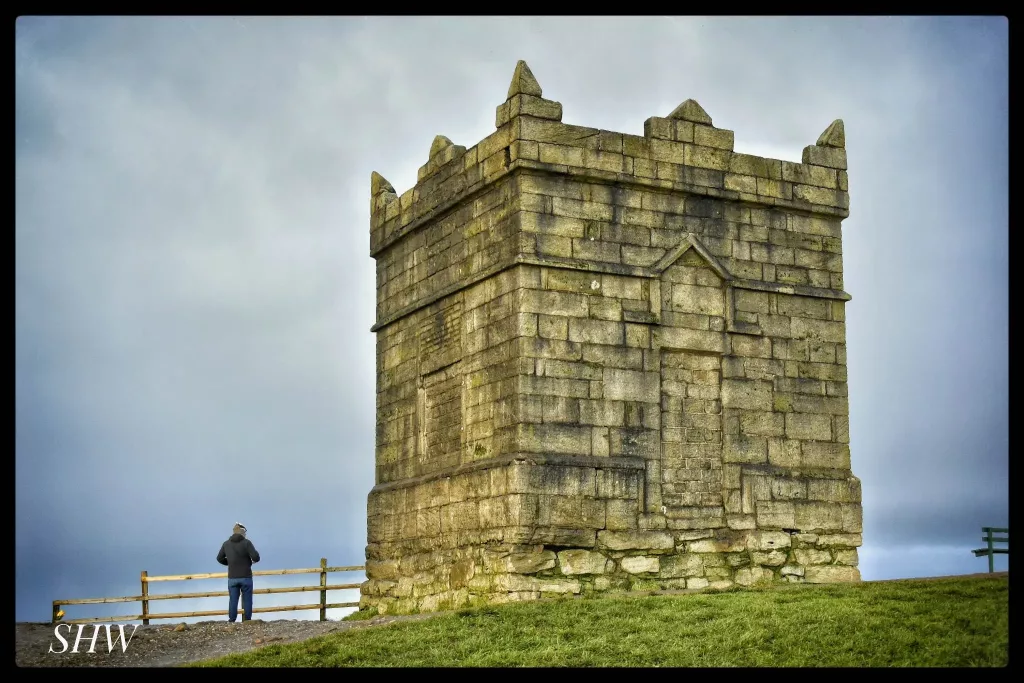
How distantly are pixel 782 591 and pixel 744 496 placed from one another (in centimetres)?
149

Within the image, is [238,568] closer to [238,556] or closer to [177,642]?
[238,556]

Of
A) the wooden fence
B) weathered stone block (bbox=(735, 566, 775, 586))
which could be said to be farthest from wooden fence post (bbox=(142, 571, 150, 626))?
weathered stone block (bbox=(735, 566, 775, 586))

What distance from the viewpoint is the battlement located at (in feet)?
58.9

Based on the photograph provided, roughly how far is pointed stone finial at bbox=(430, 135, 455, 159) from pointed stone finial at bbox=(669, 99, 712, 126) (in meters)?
2.86

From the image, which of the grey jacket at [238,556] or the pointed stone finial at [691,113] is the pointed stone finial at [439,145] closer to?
the pointed stone finial at [691,113]

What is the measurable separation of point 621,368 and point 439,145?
161 inches

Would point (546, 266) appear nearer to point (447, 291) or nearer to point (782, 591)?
point (447, 291)

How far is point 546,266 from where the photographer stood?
17672 millimetres

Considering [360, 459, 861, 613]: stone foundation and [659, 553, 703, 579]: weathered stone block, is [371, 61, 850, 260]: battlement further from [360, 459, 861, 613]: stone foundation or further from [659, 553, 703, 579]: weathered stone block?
[659, 553, 703, 579]: weathered stone block

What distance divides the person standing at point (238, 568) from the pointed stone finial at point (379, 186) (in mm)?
5039

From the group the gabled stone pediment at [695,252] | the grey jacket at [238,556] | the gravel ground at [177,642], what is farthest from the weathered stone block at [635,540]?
the grey jacket at [238,556]

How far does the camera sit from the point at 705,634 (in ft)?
49.2

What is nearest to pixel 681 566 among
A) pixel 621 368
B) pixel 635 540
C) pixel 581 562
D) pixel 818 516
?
pixel 635 540

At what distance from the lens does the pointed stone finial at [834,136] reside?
19.9 m
